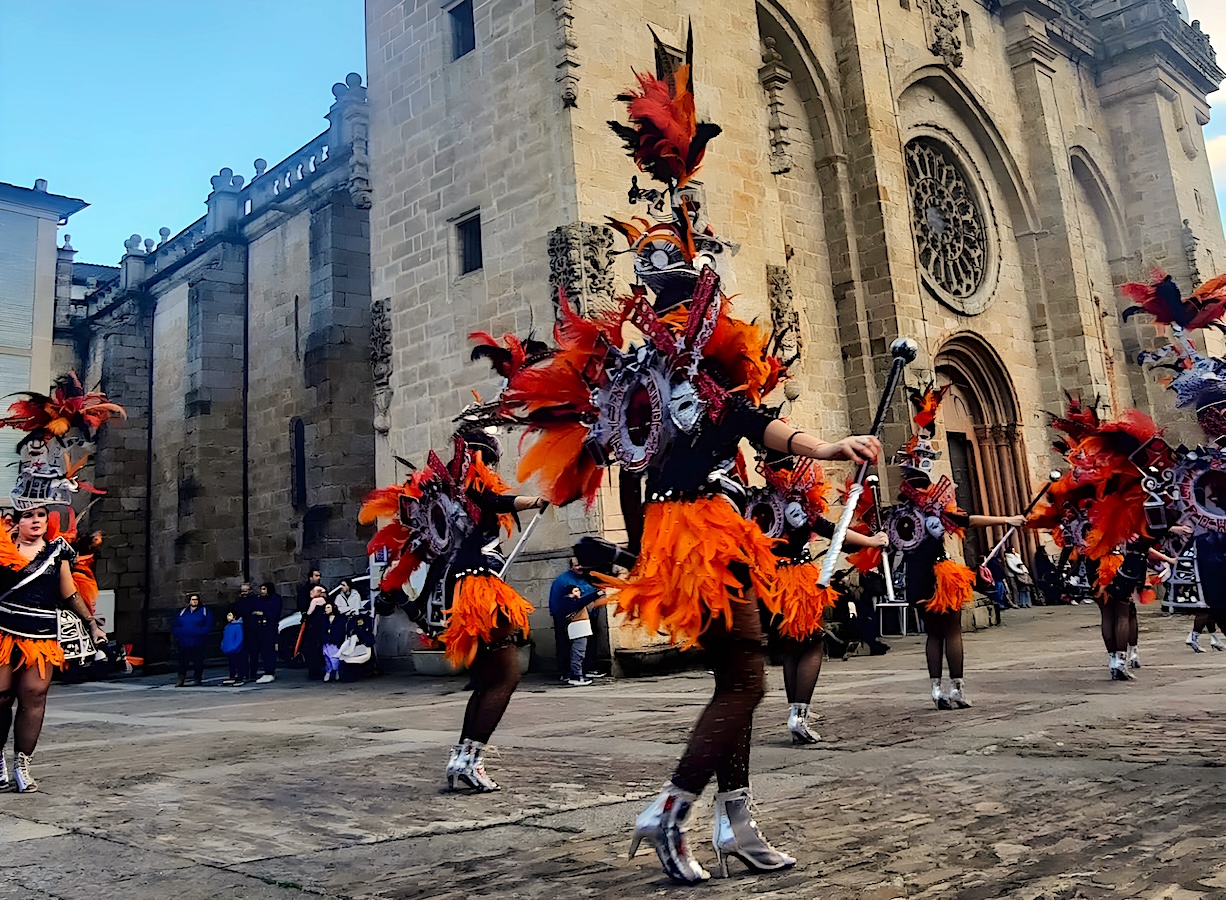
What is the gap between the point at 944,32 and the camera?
23.1 m

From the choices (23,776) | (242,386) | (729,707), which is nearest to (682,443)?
(729,707)

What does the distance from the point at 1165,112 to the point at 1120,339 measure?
7081 millimetres

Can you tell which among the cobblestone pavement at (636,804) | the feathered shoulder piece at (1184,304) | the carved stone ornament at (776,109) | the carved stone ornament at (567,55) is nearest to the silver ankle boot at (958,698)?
the cobblestone pavement at (636,804)

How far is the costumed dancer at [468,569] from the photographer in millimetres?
5117

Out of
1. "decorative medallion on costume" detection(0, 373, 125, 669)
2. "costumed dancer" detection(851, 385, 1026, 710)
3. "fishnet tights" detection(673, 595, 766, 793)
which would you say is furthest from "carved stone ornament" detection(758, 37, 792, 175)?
"fishnet tights" detection(673, 595, 766, 793)

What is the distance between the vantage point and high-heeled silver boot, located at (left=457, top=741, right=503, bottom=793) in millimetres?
4930

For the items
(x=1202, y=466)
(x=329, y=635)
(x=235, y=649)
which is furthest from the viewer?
(x=235, y=649)

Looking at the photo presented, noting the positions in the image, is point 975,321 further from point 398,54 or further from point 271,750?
point 271,750

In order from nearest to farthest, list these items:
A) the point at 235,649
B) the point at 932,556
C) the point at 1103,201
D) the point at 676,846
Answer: the point at 676,846
the point at 932,556
the point at 235,649
the point at 1103,201

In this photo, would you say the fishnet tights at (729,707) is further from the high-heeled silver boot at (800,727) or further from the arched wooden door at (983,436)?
the arched wooden door at (983,436)

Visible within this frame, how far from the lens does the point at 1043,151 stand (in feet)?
82.2

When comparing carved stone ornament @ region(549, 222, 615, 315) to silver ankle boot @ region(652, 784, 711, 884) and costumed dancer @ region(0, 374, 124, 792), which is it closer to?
costumed dancer @ region(0, 374, 124, 792)

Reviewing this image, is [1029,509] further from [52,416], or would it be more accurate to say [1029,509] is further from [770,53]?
[770,53]

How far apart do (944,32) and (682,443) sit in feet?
76.1
